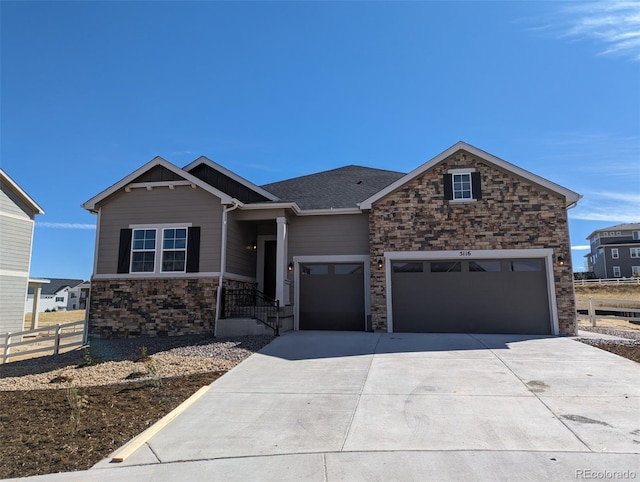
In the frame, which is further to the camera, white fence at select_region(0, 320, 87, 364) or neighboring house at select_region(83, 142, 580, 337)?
white fence at select_region(0, 320, 87, 364)

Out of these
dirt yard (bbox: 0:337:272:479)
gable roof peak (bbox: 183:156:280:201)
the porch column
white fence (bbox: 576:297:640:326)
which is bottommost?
dirt yard (bbox: 0:337:272:479)

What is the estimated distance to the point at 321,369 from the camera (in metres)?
7.94

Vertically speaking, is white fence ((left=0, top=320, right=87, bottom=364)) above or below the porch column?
below

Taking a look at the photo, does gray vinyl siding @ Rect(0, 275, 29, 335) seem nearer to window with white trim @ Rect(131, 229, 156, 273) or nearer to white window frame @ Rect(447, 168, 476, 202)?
window with white trim @ Rect(131, 229, 156, 273)

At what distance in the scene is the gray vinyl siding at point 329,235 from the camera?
44.2 feet

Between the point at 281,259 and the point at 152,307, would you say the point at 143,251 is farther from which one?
the point at 281,259

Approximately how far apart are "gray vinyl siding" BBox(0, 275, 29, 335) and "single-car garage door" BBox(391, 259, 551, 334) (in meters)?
17.0

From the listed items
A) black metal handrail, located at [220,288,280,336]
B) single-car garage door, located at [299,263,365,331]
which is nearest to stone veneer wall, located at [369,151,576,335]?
single-car garage door, located at [299,263,365,331]

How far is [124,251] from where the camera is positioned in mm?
13195

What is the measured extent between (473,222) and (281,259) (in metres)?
5.98

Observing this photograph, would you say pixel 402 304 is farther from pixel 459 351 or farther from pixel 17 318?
pixel 17 318

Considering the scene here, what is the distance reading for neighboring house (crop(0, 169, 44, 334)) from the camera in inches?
715

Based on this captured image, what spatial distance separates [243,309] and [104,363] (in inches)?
174

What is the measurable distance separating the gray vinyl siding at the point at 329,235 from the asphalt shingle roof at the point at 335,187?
465 millimetres
